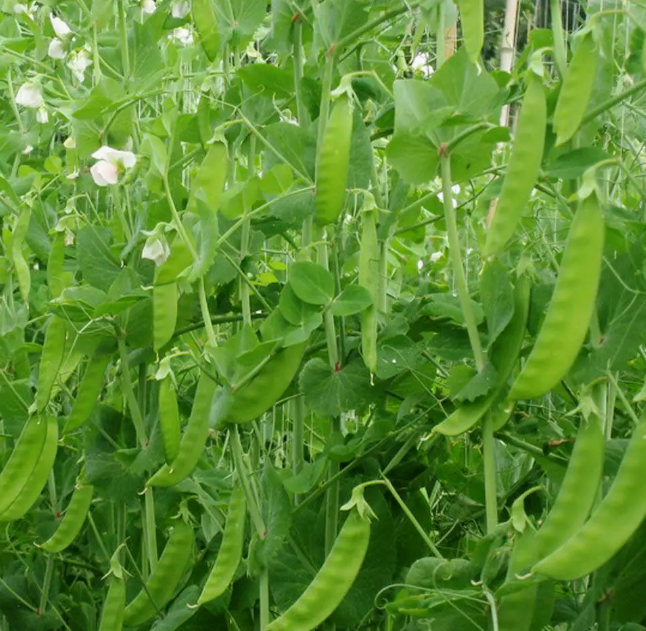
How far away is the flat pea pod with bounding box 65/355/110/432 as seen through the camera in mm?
1745

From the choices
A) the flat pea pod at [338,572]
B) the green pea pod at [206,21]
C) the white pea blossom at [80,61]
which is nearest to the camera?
the flat pea pod at [338,572]

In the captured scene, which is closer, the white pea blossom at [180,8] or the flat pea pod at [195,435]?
the flat pea pod at [195,435]

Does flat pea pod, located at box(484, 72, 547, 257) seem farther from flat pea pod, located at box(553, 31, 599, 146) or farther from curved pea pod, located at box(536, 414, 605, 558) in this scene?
curved pea pod, located at box(536, 414, 605, 558)

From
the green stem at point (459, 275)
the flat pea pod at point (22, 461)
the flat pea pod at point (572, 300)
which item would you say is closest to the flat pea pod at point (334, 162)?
the green stem at point (459, 275)

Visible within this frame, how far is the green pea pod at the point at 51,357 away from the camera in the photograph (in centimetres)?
171

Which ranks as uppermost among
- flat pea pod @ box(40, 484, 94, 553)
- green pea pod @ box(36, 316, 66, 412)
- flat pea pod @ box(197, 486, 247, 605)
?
green pea pod @ box(36, 316, 66, 412)

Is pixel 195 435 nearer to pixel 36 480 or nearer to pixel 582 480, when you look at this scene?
pixel 36 480

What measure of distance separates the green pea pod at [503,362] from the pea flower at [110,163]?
67 cm

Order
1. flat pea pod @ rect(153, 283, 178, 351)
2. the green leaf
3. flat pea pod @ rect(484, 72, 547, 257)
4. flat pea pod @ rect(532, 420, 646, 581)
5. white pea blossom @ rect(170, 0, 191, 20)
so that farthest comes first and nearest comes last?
white pea blossom @ rect(170, 0, 191, 20) → flat pea pod @ rect(153, 283, 178, 351) → the green leaf → flat pea pod @ rect(484, 72, 547, 257) → flat pea pod @ rect(532, 420, 646, 581)

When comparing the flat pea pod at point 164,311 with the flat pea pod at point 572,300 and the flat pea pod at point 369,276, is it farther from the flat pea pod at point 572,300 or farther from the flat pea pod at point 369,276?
the flat pea pod at point 572,300

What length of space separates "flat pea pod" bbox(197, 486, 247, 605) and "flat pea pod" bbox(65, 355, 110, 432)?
37 cm

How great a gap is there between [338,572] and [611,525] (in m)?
0.39

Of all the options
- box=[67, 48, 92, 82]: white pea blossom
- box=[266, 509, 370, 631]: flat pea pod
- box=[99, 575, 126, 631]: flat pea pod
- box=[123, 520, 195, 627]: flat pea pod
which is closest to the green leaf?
box=[266, 509, 370, 631]: flat pea pod

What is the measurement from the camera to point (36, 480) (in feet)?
5.68
